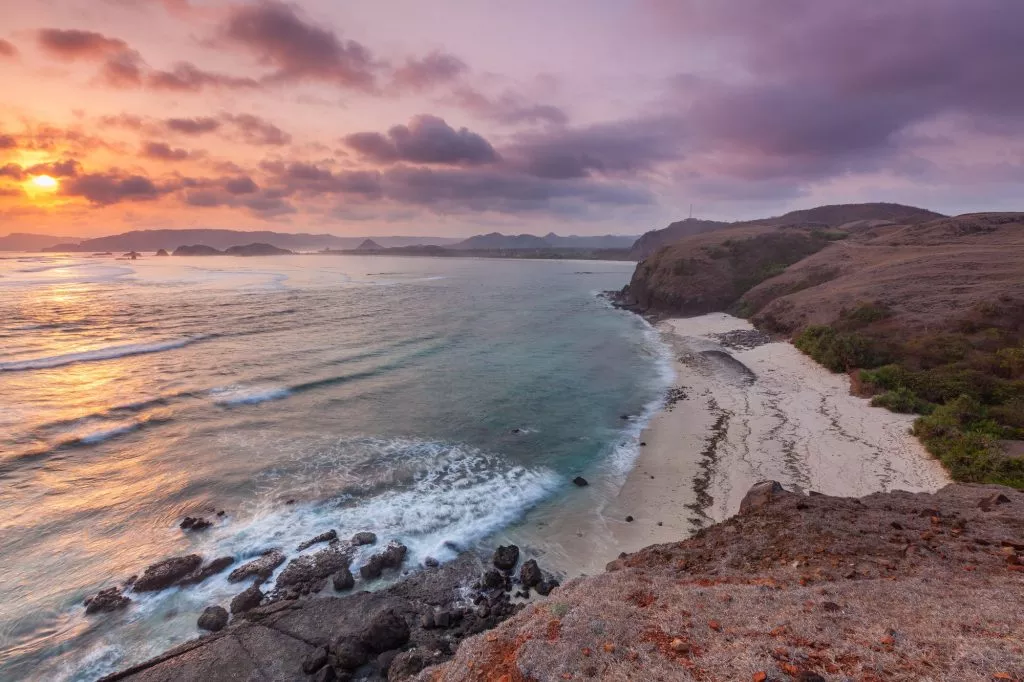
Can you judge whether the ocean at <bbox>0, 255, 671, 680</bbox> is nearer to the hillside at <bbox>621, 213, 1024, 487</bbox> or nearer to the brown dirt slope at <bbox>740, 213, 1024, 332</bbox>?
the hillside at <bbox>621, 213, 1024, 487</bbox>

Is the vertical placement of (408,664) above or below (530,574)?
above

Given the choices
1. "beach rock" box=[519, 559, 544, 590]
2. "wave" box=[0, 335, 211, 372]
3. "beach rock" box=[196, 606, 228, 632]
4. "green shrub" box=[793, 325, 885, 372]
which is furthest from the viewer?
"wave" box=[0, 335, 211, 372]

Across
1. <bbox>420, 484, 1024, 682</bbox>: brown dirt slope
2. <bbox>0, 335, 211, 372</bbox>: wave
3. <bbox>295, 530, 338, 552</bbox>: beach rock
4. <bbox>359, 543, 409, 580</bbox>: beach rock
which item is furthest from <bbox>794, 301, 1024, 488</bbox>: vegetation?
<bbox>0, 335, 211, 372</bbox>: wave

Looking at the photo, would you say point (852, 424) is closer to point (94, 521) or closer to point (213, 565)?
point (213, 565)

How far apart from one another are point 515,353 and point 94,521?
2881 cm

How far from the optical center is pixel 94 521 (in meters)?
15.5

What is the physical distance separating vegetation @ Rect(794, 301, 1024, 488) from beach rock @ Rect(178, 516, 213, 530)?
25.7m

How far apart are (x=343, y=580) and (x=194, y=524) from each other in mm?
6659

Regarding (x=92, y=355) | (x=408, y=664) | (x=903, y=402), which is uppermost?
(x=903, y=402)

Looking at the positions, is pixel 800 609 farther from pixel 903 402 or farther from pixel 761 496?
pixel 903 402

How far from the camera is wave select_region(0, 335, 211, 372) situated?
31.9 metres

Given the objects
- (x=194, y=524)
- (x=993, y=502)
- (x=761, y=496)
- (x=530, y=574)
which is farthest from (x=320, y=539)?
(x=993, y=502)

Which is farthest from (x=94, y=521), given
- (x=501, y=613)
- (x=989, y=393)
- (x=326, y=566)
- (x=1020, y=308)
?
(x=1020, y=308)

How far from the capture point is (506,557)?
43.8 feet
